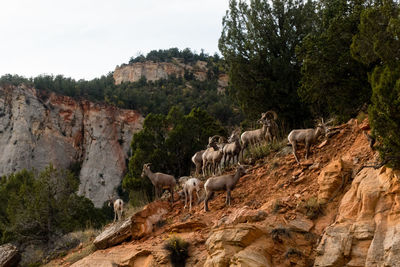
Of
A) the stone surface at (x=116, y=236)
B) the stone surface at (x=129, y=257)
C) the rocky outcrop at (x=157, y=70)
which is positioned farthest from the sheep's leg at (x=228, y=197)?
the rocky outcrop at (x=157, y=70)

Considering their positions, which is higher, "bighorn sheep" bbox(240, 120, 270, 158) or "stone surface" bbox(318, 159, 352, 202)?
"bighorn sheep" bbox(240, 120, 270, 158)

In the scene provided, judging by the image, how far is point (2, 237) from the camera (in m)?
22.2

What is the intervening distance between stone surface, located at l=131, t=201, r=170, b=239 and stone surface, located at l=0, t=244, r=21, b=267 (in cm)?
707

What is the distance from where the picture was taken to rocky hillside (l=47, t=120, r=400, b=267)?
909cm

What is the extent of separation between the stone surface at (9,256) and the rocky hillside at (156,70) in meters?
55.3

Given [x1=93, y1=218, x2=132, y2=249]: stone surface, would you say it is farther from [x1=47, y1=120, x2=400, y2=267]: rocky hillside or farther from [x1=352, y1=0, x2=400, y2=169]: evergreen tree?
[x1=352, y1=0, x2=400, y2=169]: evergreen tree

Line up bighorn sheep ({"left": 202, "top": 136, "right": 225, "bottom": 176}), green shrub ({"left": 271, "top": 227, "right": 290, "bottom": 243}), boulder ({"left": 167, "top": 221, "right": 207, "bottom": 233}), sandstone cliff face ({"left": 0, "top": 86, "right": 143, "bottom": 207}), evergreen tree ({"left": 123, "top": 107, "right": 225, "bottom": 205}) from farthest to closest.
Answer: sandstone cliff face ({"left": 0, "top": 86, "right": 143, "bottom": 207}) < evergreen tree ({"left": 123, "top": 107, "right": 225, "bottom": 205}) < bighorn sheep ({"left": 202, "top": 136, "right": 225, "bottom": 176}) < boulder ({"left": 167, "top": 221, "right": 207, "bottom": 233}) < green shrub ({"left": 271, "top": 227, "right": 290, "bottom": 243})

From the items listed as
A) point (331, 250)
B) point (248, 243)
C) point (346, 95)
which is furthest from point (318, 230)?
point (346, 95)

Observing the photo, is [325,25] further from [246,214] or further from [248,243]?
[248,243]

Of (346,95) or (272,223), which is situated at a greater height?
(346,95)

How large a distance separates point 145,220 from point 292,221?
5844 millimetres

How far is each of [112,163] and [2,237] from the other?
30038 millimetres

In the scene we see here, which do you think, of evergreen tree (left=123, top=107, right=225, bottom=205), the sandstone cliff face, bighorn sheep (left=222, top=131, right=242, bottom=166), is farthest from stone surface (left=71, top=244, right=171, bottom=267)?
the sandstone cliff face

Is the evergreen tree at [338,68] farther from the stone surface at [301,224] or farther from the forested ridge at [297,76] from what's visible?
the stone surface at [301,224]
